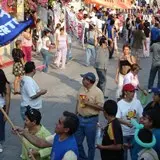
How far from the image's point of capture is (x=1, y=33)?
8172mm

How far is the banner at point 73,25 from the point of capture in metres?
18.9

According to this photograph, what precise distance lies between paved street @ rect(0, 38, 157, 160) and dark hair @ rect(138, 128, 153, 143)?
319cm

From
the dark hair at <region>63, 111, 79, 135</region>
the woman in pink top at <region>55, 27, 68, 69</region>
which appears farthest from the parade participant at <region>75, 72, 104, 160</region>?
the woman in pink top at <region>55, 27, 68, 69</region>

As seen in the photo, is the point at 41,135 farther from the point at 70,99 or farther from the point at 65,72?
the point at 65,72

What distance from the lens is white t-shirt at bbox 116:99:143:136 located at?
278 inches

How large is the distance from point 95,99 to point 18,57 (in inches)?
216

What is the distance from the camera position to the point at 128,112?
709cm

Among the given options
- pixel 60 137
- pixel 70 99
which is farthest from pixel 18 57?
pixel 60 137

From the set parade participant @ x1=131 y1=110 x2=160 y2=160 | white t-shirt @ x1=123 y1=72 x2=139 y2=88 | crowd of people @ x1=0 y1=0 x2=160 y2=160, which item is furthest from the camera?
white t-shirt @ x1=123 y1=72 x2=139 y2=88

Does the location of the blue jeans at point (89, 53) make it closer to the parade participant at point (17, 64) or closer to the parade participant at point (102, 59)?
the parade participant at point (17, 64)

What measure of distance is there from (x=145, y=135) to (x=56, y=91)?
8178mm

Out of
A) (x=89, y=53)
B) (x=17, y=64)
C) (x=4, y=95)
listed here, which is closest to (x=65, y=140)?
(x=4, y=95)

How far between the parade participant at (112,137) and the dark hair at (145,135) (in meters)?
0.66

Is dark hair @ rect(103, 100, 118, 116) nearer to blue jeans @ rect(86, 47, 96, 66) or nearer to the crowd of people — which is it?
the crowd of people
